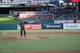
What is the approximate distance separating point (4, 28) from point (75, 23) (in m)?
11.1

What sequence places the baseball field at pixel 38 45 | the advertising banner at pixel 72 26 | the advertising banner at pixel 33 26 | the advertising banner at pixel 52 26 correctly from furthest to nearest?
the advertising banner at pixel 72 26 → the advertising banner at pixel 52 26 → the advertising banner at pixel 33 26 → the baseball field at pixel 38 45

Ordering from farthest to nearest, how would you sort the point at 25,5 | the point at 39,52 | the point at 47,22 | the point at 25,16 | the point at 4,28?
1. the point at 25,5
2. the point at 25,16
3. the point at 47,22
4. the point at 4,28
5. the point at 39,52

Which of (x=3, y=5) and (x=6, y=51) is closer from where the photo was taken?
(x=6, y=51)

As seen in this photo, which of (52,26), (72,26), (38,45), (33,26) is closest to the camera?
(38,45)

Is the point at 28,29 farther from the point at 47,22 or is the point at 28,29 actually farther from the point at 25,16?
the point at 25,16

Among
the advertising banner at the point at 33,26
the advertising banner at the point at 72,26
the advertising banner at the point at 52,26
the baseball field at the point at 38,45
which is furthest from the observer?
the advertising banner at the point at 72,26

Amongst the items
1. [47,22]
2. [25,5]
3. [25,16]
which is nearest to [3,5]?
[25,5]

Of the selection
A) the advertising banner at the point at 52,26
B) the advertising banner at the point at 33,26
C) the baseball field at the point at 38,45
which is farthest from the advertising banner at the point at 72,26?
the baseball field at the point at 38,45

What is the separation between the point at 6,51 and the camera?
20.6m

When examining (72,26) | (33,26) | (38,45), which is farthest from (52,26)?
(38,45)

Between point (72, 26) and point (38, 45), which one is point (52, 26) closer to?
point (72, 26)

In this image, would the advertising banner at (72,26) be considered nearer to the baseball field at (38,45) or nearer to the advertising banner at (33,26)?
the advertising banner at (33,26)

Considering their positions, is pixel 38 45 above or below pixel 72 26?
above

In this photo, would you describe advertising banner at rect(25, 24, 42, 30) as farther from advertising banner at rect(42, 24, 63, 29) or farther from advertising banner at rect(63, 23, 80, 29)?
advertising banner at rect(63, 23, 80, 29)
